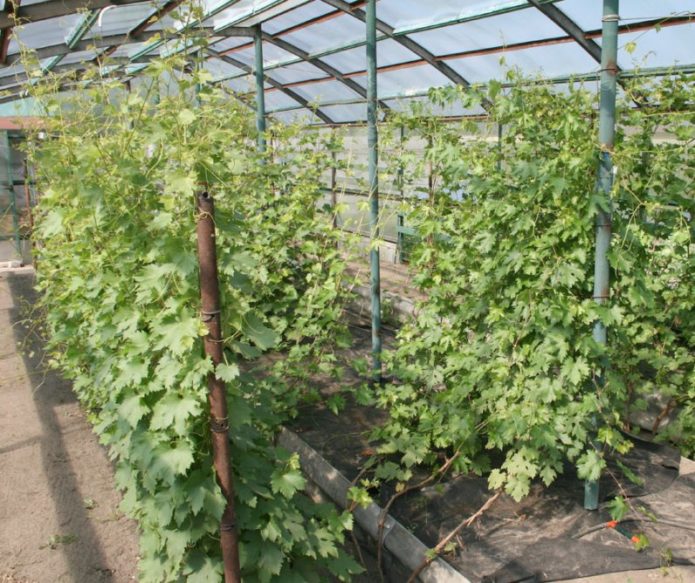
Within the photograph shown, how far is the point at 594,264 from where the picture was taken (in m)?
3.16

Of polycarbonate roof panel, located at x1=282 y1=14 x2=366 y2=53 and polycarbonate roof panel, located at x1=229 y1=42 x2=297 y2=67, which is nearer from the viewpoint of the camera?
polycarbonate roof panel, located at x1=282 y1=14 x2=366 y2=53

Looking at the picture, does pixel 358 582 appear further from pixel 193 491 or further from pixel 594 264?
pixel 594 264

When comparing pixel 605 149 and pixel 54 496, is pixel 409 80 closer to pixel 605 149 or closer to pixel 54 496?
pixel 605 149

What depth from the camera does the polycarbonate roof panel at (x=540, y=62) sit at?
587 cm

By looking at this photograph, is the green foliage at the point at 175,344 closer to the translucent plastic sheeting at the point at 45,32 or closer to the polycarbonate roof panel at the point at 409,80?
the translucent plastic sheeting at the point at 45,32

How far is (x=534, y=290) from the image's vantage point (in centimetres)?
315

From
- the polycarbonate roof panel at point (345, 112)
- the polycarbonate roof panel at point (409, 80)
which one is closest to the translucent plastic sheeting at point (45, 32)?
the polycarbonate roof panel at point (409, 80)

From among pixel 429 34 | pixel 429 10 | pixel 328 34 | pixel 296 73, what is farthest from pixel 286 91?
pixel 429 10

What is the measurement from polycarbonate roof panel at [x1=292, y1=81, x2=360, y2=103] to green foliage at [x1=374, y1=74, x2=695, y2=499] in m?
5.96

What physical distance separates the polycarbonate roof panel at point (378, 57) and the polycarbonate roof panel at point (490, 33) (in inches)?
15.8

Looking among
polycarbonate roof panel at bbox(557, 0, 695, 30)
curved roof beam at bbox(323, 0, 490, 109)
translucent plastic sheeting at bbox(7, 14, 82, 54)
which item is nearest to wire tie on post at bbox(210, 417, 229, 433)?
polycarbonate roof panel at bbox(557, 0, 695, 30)

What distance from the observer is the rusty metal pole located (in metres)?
2.05

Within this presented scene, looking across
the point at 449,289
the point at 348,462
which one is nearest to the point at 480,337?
the point at 449,289

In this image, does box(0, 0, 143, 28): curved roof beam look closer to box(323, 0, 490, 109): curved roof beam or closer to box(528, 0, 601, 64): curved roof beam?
box(323, 0, 490, 109): curved roof beam
